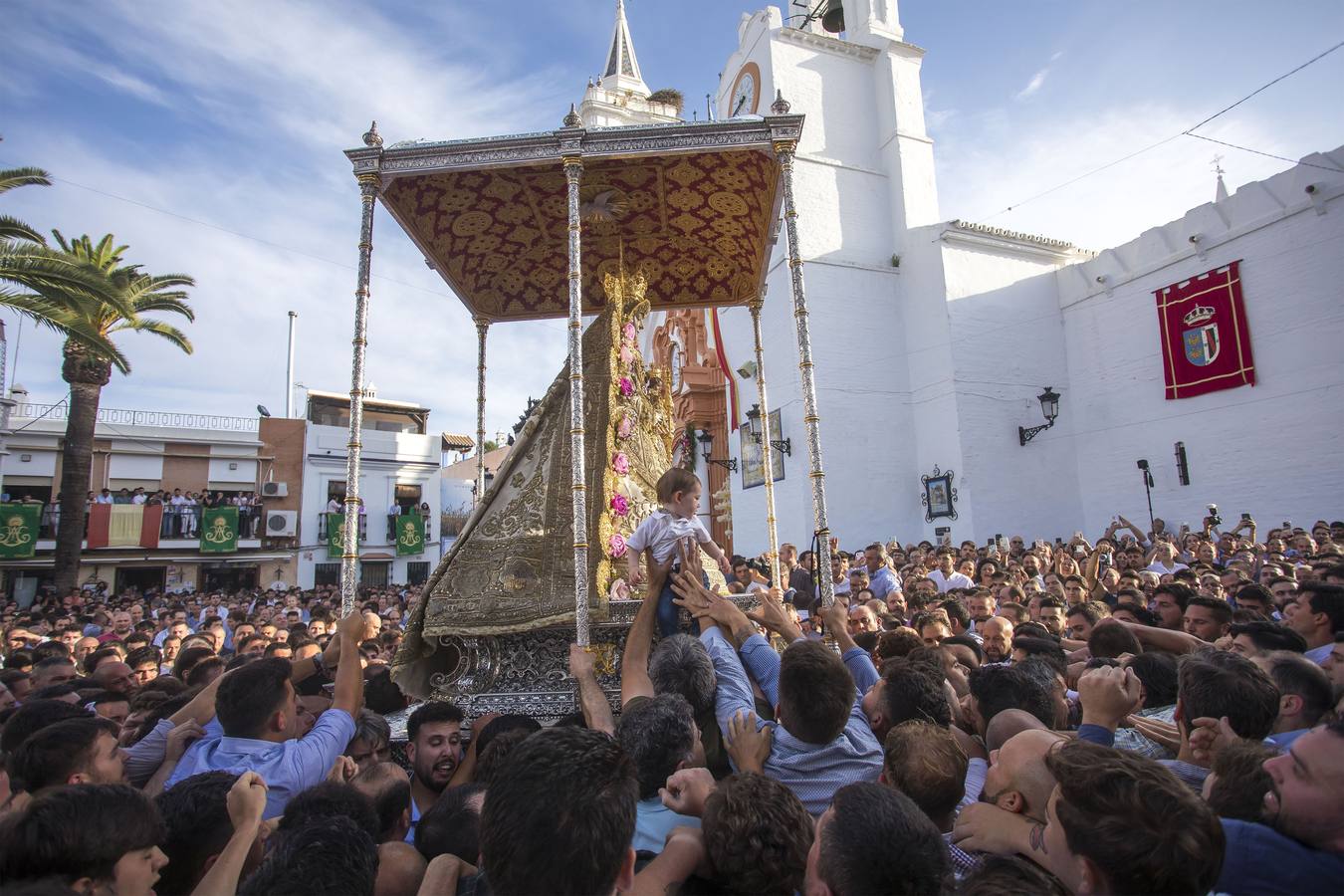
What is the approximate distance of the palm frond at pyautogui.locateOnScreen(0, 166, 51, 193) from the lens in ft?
36.7

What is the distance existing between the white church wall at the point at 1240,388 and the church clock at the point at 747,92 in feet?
28.5

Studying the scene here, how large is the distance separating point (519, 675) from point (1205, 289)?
1443 cm

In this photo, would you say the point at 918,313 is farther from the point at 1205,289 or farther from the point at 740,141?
the point at 740,141

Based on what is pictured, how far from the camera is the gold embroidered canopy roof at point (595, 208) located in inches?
217

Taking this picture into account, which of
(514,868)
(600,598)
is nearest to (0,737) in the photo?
(514,868)

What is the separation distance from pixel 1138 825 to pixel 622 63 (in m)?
31.3

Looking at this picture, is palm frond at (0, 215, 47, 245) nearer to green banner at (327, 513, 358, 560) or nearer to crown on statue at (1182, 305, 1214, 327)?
green banner at (327, 513, 358, 560)

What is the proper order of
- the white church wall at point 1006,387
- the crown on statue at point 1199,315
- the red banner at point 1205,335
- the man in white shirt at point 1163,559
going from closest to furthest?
1. the man in white shirt at point 1163,559
2. the red banner at point 1205,335
3. the crown on statue at point 1199,315
4. the white church wall at point 1006,387

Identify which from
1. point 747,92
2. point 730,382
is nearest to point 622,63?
point 747,92

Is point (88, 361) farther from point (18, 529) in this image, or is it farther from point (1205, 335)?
point (1205, 335)

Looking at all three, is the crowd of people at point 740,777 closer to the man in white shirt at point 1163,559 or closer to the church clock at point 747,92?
the man in white shirt at point 1163,559

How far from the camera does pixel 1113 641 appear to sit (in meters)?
3.68

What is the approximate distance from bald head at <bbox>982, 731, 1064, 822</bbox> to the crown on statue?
1467 cm

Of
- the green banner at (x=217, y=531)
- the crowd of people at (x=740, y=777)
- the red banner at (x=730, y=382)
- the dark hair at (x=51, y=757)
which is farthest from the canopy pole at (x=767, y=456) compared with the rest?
the green banner at (x=217, y=531)
